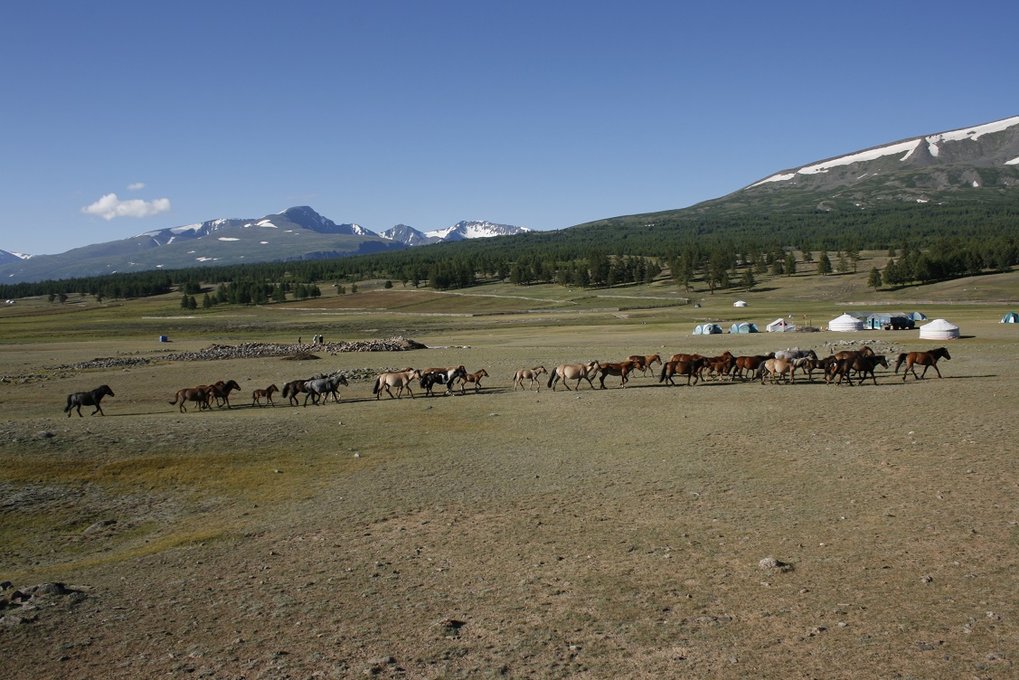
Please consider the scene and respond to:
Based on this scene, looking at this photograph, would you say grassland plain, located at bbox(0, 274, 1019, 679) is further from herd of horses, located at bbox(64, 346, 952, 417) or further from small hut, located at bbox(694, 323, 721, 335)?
small hut, located at bbox(694, 323, 721, 335)

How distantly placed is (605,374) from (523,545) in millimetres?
21622

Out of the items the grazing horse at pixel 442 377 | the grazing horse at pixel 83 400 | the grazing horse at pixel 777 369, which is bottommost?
the grazing horse at pixel 777 369

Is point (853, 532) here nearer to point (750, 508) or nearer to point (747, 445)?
point (750, 508)

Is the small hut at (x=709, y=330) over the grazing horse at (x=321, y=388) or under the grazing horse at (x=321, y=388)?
under

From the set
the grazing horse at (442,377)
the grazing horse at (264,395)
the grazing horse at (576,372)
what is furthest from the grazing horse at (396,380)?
the grazing horse at (576,372)

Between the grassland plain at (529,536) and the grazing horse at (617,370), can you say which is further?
the grazing horse at (617,370)

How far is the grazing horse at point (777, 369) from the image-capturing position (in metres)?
32.9

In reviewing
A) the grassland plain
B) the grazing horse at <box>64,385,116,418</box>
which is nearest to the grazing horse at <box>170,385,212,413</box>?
the grassland plain

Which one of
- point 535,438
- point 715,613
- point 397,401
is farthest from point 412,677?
point 397,401

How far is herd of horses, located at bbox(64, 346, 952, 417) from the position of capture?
1251 inches

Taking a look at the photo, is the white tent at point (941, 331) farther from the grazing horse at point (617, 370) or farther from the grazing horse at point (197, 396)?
the grazing horse at point (197, 396)

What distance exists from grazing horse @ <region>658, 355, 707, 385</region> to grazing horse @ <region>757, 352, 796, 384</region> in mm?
2524

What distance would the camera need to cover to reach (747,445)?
2053 cm

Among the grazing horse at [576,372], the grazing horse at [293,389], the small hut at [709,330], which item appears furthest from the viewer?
the small hut at [709,330]
